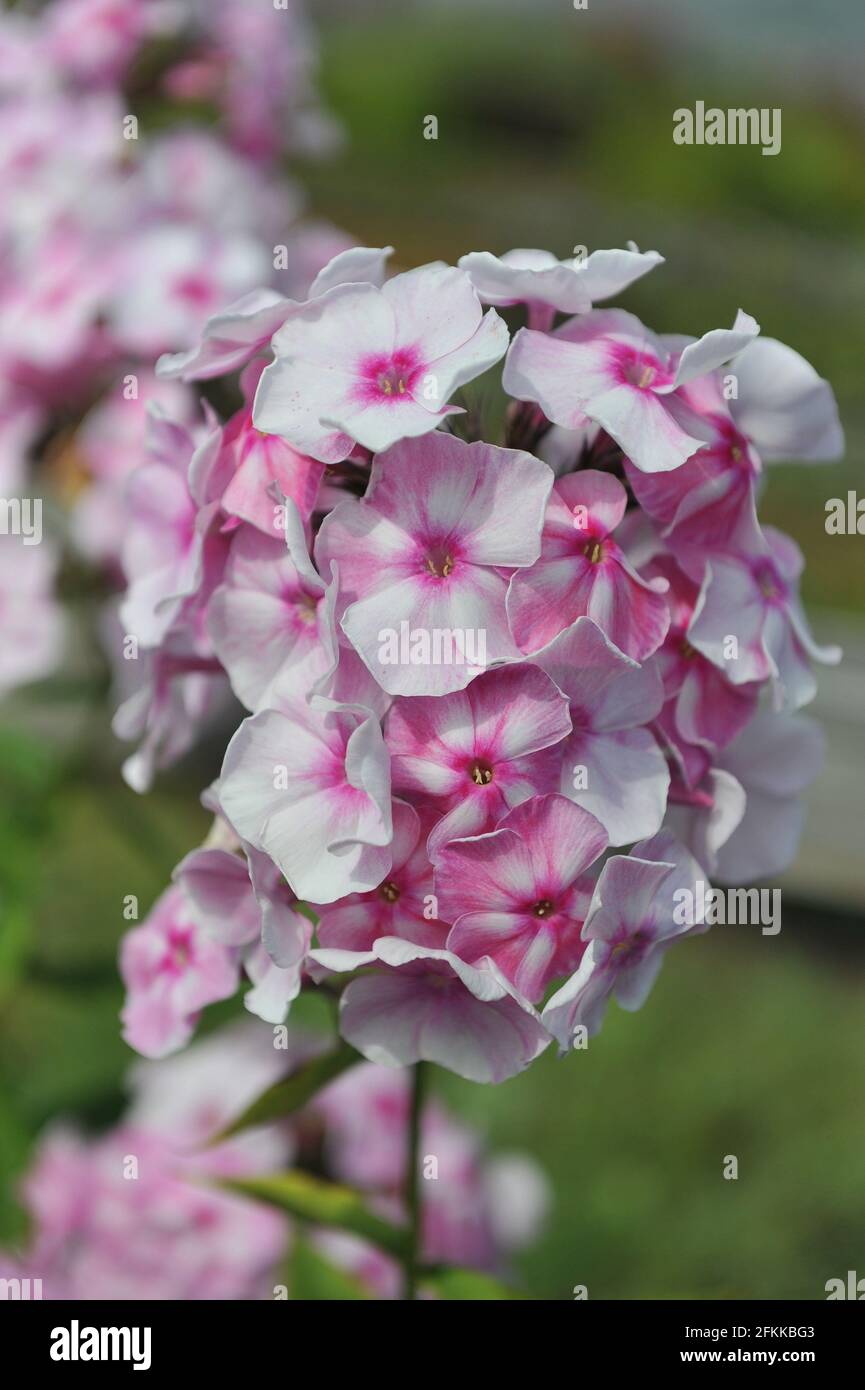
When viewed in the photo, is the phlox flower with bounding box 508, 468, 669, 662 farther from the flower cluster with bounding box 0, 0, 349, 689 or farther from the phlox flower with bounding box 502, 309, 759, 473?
the flower cluster with bounding box 0, 0, 349, 689

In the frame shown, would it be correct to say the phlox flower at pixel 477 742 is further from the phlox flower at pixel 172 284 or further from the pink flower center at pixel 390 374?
the phlox flower at pixel 172 284

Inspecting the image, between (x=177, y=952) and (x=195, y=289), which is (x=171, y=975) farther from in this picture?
(x=195, y=289)

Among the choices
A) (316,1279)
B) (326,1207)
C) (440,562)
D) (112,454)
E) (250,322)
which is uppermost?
(112,454)

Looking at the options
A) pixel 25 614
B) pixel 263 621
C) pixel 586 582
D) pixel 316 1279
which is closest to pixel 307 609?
pixel 263 621

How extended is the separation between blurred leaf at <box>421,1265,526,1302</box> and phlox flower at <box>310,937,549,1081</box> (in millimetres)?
314

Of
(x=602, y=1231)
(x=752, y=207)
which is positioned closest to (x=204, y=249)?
(x=602, y=1231)

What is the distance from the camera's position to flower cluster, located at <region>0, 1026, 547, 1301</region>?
1.24 m

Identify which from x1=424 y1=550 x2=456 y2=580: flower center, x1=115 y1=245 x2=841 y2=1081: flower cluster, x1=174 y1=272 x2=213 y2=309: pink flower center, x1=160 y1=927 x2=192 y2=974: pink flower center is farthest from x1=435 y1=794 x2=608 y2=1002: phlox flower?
x1=174 y1=272 x2=213 y2=309: pink flower center

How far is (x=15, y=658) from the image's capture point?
136 cm

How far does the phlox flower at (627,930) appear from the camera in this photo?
0.64m

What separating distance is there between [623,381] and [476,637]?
14 centimetres

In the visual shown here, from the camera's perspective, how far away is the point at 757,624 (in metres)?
0.71

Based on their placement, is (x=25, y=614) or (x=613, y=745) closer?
(x=613, y=745)
